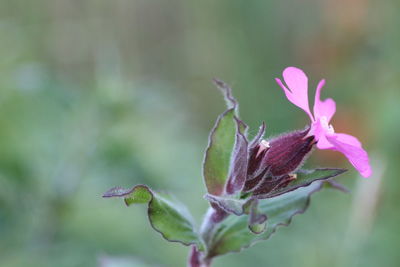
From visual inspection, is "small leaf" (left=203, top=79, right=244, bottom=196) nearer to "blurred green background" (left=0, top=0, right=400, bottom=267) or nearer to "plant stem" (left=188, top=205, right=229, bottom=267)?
"plant stem" (left=188, top=205, right=229, bottom=267)

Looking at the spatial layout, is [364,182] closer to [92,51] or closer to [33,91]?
[33,91]

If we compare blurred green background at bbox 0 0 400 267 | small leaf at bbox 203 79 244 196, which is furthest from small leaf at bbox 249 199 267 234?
blurred green background at bbox 0 0 400 267

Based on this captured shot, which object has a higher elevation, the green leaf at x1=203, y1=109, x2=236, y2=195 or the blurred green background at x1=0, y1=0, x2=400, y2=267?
the green leaf at x1=203, y1=109, x2=236, y2=195

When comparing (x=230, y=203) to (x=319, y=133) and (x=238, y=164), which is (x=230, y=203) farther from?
(x=319, y=133)

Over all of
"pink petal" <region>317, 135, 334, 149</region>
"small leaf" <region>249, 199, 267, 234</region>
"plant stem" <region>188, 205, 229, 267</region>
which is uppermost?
"pink petal" <region>317, 135, 334, 149</region>

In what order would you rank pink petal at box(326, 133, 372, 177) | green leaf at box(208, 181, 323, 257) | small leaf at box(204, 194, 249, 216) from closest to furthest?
pink petal at box(326, 133, 372, 177)
small leaf at box(204, 194, 249, 216)
green leaf at box(208, 181, 323, 257)

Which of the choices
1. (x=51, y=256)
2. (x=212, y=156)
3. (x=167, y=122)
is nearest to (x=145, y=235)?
(x=51, y=256)

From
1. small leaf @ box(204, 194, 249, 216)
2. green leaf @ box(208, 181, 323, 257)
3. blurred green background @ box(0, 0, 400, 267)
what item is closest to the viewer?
small leaf @ box(204, 194, 249, 216)

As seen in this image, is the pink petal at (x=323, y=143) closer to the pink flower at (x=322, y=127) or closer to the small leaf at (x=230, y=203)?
the pink flower at (x=322, y=127)
